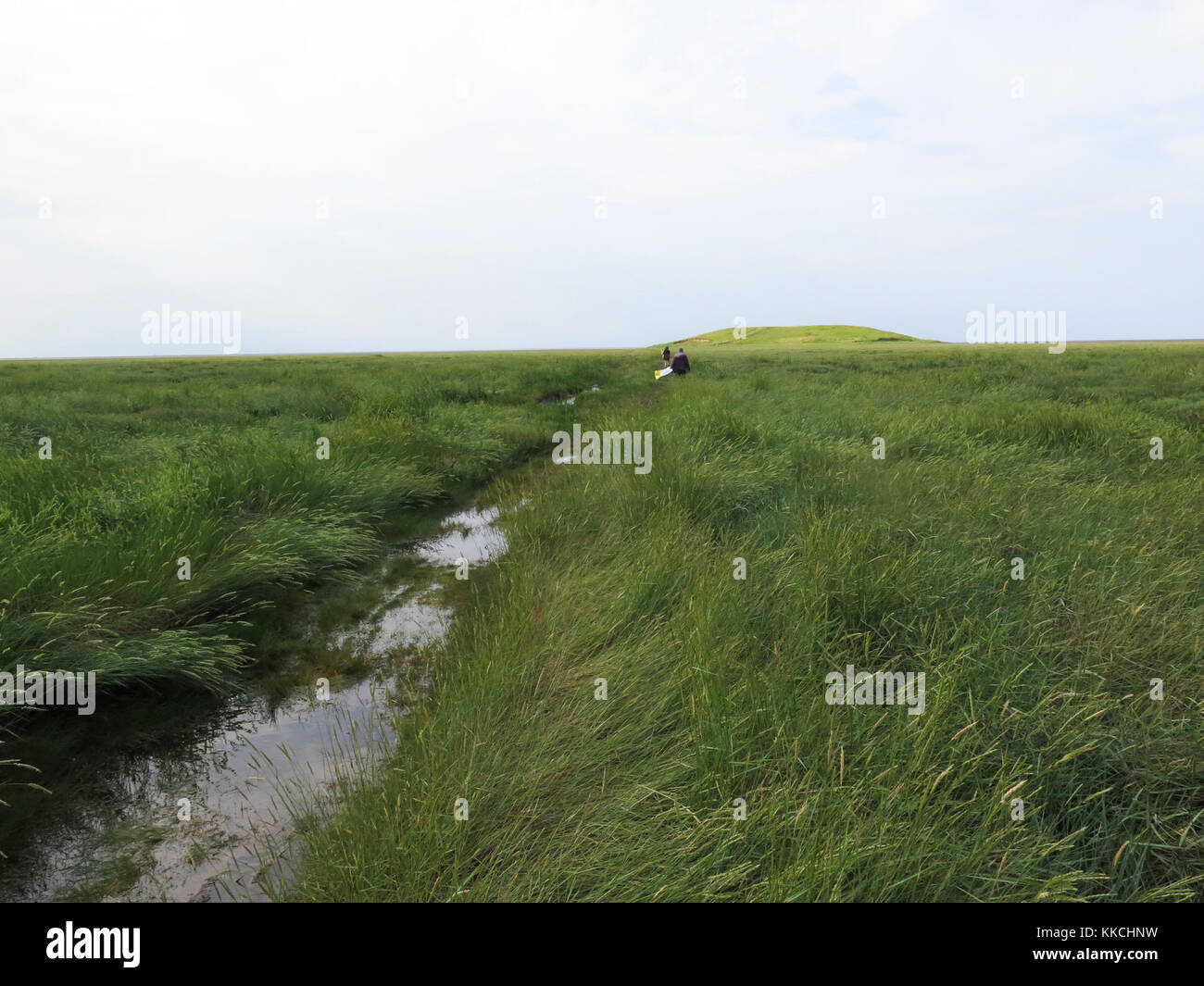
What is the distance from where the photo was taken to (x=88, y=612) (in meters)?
3.56

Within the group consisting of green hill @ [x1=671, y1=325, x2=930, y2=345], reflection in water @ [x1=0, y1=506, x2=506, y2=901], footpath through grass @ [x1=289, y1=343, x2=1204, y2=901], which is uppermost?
green hill @ [x1=671, y1=325, x2=930, y2=345]

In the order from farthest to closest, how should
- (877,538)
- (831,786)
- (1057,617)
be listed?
(877,538), (1057,617), (831,786)

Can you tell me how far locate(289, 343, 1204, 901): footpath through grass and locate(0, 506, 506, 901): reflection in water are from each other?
0.37 metres

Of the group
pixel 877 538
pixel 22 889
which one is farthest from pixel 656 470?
pixel 22 889

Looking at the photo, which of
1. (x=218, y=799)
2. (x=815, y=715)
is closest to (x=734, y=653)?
(x=815, y=715)

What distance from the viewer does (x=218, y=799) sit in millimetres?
2762

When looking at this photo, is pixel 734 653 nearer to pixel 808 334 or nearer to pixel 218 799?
pixel 218 799

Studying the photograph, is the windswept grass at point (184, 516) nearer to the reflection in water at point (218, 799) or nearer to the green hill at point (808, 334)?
the reflection in water at point (218, 799)

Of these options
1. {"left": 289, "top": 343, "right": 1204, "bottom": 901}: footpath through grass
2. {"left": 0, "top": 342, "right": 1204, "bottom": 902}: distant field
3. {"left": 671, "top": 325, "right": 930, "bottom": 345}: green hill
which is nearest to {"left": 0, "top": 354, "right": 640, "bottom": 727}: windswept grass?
{"left": 0, "top": 342, "right": 1204, "bottom": 902}: distant field

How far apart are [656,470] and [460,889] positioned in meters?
4.97

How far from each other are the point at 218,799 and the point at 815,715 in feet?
9.62

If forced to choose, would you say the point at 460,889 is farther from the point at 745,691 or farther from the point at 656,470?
the point at 656,470

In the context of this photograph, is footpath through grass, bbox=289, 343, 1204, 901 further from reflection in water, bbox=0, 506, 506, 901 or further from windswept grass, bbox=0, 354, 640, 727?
windswept grass, bbox=0, 354, 640, 727

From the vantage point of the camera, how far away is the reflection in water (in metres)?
2.30
